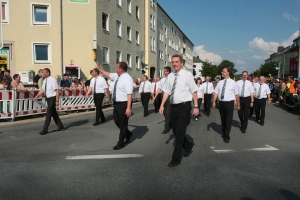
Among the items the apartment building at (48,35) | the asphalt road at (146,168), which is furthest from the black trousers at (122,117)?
the apartment building at (48,35)

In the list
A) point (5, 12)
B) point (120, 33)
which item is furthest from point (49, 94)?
point (120, 33)

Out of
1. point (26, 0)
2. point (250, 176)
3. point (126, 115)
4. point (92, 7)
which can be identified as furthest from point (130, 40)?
point (250, 176)

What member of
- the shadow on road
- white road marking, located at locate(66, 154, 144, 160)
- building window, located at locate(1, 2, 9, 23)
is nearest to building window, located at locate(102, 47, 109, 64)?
building window, located at locate(1, 2, 9, 23)

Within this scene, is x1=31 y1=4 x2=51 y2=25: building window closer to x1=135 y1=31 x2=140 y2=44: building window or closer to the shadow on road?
x1=135 y1=31 x2=140 y2=44: building window

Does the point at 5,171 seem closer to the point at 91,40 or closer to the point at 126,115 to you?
the point at 126,115

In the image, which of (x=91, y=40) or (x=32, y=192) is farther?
(x=91, y=40)

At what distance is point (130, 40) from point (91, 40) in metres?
8.29

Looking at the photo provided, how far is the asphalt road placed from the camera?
3.64 m

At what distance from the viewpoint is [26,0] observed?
20.9 metres

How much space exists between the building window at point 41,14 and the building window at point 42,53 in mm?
1686

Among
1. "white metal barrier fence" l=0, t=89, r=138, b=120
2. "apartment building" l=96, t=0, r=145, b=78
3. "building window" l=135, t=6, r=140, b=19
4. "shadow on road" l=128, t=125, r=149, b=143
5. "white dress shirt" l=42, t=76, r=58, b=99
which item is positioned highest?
"building window" l=135, t=6, r=140, b=19

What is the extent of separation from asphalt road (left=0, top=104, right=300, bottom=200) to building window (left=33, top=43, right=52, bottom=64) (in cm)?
1484

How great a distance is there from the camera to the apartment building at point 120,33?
2332cm

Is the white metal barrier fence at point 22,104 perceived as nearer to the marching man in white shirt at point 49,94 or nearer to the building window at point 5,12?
the marching man in white shirt at point 49,94
